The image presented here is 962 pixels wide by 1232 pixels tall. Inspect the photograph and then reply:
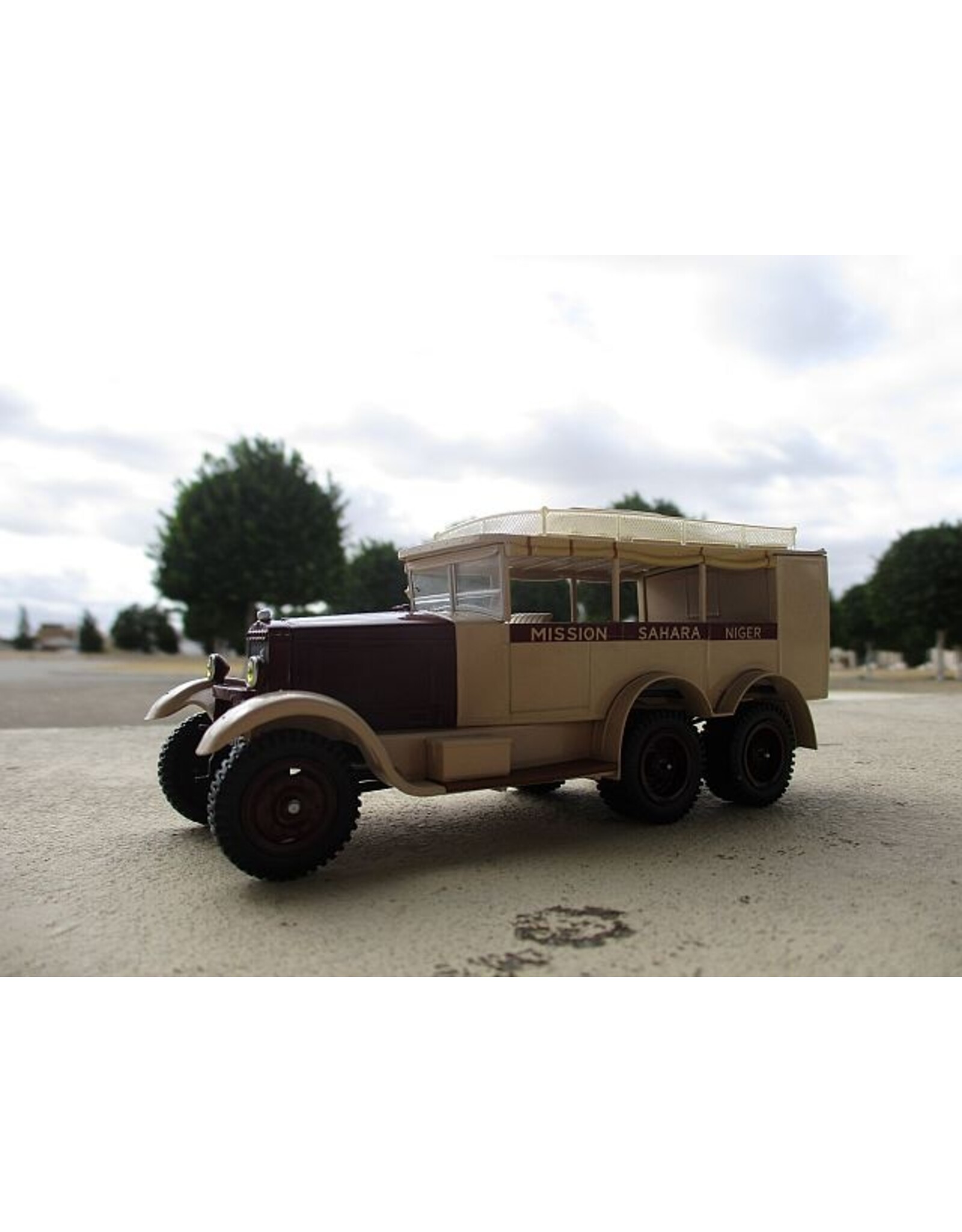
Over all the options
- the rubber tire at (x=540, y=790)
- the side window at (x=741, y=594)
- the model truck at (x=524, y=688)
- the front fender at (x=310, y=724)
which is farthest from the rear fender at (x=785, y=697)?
the front fender at (x=310, y=724)

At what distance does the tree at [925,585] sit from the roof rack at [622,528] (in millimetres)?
26050

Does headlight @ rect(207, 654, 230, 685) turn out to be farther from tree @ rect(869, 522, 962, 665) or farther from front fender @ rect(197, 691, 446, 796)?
tree @ rect(869, 522, 962, 665)

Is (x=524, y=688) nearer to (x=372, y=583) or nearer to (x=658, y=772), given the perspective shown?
(x=658, y=772)

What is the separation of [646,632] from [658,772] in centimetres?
119

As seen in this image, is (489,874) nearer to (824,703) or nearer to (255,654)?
(255,654)

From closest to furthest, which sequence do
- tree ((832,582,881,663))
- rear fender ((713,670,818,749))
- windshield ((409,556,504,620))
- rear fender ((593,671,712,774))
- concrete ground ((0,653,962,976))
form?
concrete ground ((0,653,962,976))
windshield ((409,556,504,620))
rear fender ((593,671,712,774))
rear fender ((713,670,818,749))
tree ((832,582,881,663))

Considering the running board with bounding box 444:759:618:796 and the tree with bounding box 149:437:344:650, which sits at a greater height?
the tree with bounding box 149:437:344:650

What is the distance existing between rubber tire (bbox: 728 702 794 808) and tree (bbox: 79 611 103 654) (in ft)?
219

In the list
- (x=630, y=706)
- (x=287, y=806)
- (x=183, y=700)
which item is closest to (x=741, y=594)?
(x=630, y=706)

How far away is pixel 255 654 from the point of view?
6098 mm

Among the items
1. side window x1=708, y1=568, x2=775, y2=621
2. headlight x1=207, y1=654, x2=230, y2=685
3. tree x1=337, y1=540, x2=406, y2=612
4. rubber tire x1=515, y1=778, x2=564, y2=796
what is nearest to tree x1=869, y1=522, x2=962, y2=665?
tree x1=337, y1=540, x2=406, y2=612

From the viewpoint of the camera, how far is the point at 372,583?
34781 millimetres

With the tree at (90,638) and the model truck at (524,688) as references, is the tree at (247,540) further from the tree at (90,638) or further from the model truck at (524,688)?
the tree at (90,638)

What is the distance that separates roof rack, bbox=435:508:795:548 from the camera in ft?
21.4
